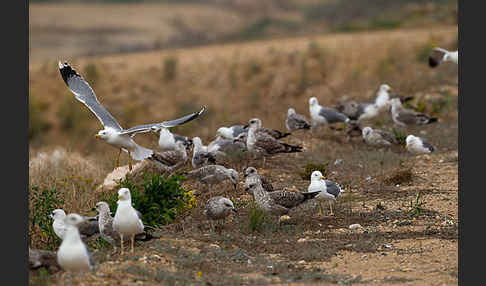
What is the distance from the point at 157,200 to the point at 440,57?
49.0ft

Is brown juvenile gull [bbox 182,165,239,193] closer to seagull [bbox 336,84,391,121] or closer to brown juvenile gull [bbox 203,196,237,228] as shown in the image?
brown juvenile gull [bbox 203,196,237,228]

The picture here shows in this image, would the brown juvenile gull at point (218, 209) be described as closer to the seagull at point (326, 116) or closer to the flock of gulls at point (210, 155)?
the flock of gulls at point (210, 155)

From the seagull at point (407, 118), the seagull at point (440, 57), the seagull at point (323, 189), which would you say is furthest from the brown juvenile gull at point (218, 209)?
the seagull at point (440, 57)

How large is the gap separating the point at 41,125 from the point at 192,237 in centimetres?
2275

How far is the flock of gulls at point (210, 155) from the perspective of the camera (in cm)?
858

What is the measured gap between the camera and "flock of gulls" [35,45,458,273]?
858 cm

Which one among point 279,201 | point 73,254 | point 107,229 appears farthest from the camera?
point 279,201

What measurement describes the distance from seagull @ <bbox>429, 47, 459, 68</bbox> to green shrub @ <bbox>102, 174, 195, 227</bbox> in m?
12.2

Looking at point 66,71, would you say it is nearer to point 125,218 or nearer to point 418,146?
point 125,218

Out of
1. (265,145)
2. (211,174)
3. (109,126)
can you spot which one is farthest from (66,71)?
(265,145)

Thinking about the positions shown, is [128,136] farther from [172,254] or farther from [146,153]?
[172,254]

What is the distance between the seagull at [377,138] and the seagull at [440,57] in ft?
17.0

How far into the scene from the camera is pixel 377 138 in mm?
16516

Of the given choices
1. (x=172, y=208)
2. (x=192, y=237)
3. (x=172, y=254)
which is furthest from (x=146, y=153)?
(x=172, y=254)
